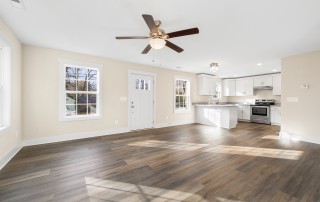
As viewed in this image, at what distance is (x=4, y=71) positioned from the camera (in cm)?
294

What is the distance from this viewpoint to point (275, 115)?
22.9 feet

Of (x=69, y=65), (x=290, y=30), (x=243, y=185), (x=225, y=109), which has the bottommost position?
(x=243, y=185)

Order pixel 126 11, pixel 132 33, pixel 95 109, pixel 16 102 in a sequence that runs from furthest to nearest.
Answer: pixel 95 109, pixel 16 102, pixel 132 33, pixel 126 11

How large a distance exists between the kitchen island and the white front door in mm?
2582

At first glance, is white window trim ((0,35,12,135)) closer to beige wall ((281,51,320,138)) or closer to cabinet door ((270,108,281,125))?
beige wall ((281,51,320,138))

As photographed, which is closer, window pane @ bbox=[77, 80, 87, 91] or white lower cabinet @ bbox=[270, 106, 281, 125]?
window pane @ bbox=[77, 80, 87, 91]

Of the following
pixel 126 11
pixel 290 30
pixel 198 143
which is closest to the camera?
pixel 126 11

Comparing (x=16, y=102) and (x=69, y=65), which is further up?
(x=69, y=65)

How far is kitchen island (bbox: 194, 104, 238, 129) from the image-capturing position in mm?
6268

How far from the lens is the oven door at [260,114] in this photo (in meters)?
7.16

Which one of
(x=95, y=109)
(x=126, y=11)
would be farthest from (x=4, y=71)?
(x=126, y=11)

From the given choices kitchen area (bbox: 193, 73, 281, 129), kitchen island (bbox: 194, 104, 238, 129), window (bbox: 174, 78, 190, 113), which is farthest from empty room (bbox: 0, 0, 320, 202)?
window (bbox: 174, 78, 190, 113)

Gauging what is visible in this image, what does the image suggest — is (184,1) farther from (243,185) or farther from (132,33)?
(243,185)

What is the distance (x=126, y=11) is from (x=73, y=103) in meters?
3.23
